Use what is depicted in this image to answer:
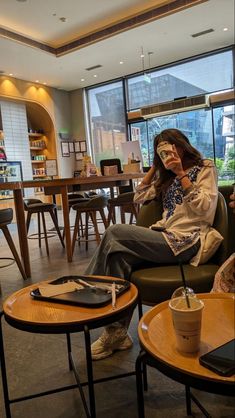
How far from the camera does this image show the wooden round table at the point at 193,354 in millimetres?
680

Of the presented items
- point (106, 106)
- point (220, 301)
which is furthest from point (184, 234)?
point (106, 106)

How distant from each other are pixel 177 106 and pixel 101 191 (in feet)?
9.00

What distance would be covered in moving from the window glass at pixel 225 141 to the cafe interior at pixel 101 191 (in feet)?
0.08

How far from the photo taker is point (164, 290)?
1.49m

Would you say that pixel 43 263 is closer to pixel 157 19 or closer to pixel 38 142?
pixel 157 19

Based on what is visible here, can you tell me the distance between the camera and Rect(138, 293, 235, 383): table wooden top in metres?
0.72

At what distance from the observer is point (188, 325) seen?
763mm

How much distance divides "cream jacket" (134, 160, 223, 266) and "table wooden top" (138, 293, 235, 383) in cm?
57

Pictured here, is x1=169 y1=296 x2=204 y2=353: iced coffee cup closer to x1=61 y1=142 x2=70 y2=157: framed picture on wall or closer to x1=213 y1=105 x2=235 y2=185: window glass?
x1=213 y1=105 x2=235 y2=185: window glass

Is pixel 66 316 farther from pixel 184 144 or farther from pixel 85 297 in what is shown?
pixel 184 144

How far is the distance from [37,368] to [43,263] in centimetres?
208

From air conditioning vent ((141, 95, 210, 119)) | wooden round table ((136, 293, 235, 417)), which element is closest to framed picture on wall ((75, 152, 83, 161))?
air conditioning vent ((141, 95, 210, 119))

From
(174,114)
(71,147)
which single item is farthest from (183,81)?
(71,147)

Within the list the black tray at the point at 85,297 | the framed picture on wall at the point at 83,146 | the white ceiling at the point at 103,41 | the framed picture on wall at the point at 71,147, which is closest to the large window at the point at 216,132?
the white ceiling at the point at 103,41
